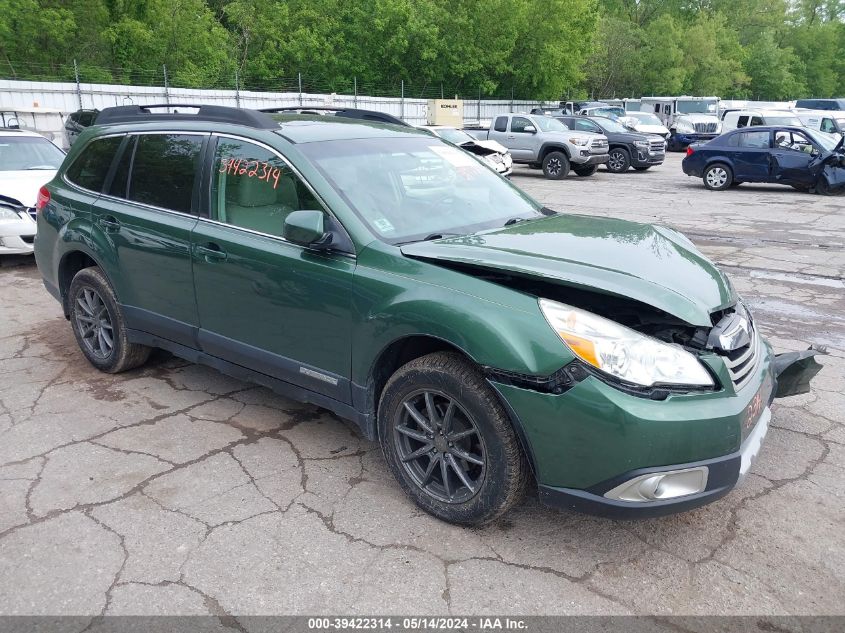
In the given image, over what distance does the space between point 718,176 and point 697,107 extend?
20.0 m

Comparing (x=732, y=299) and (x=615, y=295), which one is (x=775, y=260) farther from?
(x=615, y=295)

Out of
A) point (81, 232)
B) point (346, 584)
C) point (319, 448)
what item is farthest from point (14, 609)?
point (81, 232)

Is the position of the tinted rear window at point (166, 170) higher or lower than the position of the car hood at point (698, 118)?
higher

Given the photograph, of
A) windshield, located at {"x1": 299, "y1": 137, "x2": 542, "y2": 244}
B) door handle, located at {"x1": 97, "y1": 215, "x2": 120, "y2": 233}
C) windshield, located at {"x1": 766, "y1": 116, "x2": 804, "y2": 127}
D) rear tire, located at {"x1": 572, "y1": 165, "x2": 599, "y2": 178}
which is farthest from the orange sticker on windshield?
windshield, located at {"x1": 766, "y1": 116, "x2": 804, "y2": 127}

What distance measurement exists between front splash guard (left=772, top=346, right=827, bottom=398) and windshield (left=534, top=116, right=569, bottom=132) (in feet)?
57.5

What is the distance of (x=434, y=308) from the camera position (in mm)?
2930

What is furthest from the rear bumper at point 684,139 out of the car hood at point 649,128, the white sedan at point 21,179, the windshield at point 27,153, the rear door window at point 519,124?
the white sedan at point 21,179

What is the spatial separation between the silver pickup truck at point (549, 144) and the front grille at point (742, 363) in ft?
56.6

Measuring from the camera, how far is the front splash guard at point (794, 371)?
359 centimetres

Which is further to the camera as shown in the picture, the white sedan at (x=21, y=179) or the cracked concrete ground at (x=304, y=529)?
the white sedan at (x=21, y=179)

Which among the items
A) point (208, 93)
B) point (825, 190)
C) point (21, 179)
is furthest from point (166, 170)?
point (208, 93)

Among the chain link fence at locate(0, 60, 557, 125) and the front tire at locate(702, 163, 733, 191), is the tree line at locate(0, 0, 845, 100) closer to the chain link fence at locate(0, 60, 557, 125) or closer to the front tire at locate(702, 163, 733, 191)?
the chain link fence at locate(0, 60, 557, 125)

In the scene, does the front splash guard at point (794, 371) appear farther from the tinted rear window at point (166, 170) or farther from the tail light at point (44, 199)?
the tail light at point (44, 199)

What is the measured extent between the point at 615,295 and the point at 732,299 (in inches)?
30.2
